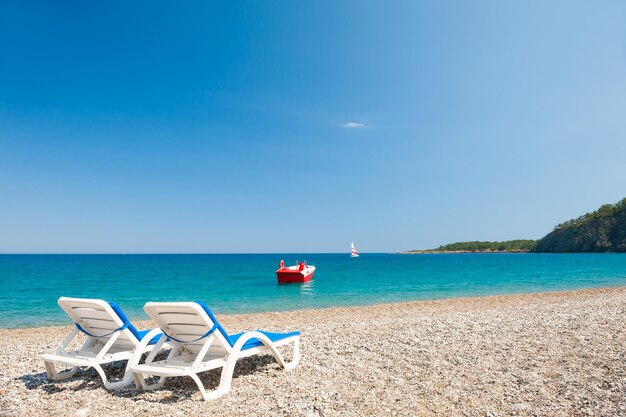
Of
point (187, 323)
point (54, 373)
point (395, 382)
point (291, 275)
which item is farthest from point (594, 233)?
point (54, 373)

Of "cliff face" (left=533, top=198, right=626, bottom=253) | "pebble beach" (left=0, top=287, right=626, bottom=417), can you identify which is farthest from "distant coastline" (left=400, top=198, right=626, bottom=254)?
"pebble beach" (left=0, top=287, right=626, bottom=417)

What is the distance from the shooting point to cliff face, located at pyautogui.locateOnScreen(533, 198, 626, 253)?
376 feet

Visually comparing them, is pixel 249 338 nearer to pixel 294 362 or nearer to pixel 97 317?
pixel 294 362

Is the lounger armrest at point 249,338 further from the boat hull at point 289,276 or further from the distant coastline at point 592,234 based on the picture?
the distant coastline at point 592,234

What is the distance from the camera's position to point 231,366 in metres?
5.02

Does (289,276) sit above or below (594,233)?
below

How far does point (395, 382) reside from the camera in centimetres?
530

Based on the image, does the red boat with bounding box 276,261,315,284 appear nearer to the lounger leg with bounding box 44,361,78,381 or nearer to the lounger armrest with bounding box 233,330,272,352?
the lounger leg with bounding box 44,361,78,381

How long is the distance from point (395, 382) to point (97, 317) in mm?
3993

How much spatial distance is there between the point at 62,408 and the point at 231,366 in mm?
1883

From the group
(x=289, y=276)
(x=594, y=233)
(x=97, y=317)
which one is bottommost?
(x=289, y=276)

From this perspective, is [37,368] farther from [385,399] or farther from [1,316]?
[1,316]

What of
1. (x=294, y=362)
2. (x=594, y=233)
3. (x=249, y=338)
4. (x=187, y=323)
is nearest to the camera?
(x=187, y=323)

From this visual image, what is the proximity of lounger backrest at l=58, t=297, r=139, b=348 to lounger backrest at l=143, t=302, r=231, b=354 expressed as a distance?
0.67 m
